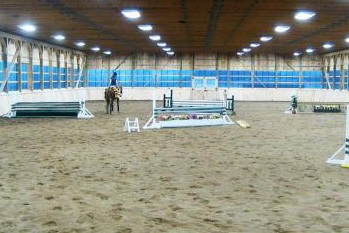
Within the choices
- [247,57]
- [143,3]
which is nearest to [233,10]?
[143,3]

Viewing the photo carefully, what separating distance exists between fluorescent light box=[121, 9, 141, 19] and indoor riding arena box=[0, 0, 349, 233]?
5.7 inches

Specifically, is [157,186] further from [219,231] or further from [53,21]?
[53,21]

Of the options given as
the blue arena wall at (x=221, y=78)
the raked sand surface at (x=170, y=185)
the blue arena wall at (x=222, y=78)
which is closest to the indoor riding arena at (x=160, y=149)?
the raked sand surface at (x=170, y=185)

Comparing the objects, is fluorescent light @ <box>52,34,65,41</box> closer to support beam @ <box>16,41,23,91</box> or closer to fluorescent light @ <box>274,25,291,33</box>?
support beam @ <box>16,41,23,91</box>

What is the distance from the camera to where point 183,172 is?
30.1 feet

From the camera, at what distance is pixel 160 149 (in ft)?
40.2

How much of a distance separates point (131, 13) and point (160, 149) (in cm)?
579

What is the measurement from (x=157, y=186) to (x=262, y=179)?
80.7 inches

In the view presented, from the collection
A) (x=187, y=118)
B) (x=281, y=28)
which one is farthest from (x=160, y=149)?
(x=281, y=28)

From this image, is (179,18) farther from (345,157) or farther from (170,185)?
(170,185)

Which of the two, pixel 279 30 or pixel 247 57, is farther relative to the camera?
pixel 247 57

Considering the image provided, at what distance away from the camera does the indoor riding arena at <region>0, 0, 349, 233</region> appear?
6199 millimetres

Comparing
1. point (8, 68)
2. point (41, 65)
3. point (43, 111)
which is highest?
point (41, 65)

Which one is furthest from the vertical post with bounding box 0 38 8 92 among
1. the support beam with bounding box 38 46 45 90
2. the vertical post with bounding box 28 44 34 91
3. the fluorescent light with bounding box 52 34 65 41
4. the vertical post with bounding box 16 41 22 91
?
the support beam with bounding box 38 46 45 90
